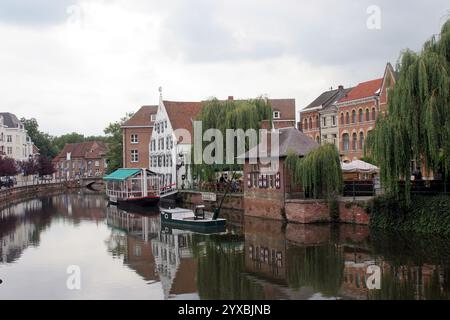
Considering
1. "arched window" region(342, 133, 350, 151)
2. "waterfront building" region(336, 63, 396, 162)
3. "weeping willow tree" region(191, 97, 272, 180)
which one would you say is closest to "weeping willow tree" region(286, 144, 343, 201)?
"weeping willow tree" region(191, 97, 272, 180)

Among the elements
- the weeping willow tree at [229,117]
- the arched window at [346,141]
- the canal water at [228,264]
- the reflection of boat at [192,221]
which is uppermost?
the weeping willow tree at [229,117]

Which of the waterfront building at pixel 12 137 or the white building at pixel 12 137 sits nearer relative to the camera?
the white building at pixel 12 137

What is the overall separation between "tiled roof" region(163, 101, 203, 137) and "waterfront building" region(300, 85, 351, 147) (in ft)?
36.7

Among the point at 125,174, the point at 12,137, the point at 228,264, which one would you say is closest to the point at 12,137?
the point at 12,137

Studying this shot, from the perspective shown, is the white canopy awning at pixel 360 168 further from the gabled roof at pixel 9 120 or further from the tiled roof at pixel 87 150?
the tiled roof at pixel 87 150

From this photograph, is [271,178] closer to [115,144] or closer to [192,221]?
[192,221]

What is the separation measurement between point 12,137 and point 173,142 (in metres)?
50.8

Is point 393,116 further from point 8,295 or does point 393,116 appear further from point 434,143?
point 8,295

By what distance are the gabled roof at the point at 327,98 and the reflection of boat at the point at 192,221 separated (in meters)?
28.3

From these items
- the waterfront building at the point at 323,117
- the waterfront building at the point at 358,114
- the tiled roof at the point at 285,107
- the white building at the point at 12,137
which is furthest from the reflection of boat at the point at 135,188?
the white building at the point at 12,137

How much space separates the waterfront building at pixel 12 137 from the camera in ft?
302

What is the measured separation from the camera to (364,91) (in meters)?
49.7
